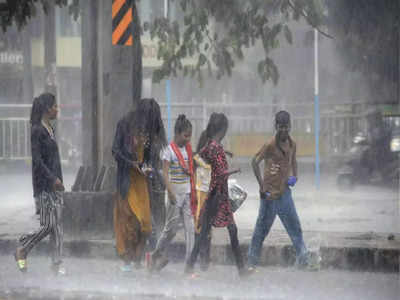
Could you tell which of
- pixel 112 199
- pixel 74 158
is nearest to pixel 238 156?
pixel 74 158

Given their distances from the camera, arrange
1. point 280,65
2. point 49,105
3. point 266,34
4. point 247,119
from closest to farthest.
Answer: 1. point 49,105
2. point 266,34
3. point 247,119
4. point 280,65

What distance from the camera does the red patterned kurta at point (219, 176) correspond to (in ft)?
22.4

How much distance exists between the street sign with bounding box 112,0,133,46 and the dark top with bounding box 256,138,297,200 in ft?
6.52

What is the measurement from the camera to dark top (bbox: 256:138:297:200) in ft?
23.4

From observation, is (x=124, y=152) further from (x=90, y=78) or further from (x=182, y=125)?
(x=90, y=78)

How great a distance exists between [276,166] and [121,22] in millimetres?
2256

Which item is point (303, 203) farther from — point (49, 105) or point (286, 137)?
point (49, 105)

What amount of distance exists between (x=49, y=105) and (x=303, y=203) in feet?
22.9

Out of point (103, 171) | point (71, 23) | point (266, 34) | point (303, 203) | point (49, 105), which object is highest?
point (71, 23)

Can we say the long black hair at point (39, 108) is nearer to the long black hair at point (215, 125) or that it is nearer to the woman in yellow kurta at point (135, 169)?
the woman in yellow kurta at point (135, 169)

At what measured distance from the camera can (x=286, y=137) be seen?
281 inches

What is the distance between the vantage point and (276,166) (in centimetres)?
714

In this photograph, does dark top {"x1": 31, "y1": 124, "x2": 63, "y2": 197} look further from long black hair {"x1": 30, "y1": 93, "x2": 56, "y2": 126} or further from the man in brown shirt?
the man in brown shirt

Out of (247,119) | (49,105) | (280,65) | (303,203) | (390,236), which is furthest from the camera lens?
(280,65)
